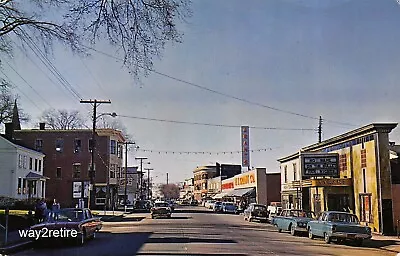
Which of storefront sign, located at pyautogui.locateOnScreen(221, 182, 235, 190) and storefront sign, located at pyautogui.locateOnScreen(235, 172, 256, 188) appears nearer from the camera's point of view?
storefront sign, located at pyautogui.locateOnScreen(235, 172, 256, 188)

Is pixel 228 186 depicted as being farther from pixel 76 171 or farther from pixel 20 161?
pixel 20 161

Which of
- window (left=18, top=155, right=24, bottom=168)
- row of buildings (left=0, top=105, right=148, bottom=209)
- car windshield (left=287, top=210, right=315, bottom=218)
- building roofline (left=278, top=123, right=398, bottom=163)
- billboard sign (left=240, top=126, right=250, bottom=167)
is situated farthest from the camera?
row of buildings (left=0, top=105, right=148, bottom=209)

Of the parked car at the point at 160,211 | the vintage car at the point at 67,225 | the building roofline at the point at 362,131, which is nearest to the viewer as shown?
the vintage car at the point at 67,225

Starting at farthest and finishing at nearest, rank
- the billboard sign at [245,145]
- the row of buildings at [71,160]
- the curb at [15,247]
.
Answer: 1. the row of buildings at [71,160]
2. the billboard sign at [245,145]
3. the curb at [15,247]

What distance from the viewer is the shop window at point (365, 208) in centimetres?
3375

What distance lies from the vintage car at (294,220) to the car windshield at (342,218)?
14.2 feet

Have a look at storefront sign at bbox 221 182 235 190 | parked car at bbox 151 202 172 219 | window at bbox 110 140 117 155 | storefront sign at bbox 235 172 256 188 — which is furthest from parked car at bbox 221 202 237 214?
storefront sign at bbox 221 182 235 190

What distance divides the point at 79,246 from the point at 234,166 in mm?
128453

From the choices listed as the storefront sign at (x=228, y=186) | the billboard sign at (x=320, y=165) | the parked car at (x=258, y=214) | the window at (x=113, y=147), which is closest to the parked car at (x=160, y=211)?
the parked car at (x=258, y=214)

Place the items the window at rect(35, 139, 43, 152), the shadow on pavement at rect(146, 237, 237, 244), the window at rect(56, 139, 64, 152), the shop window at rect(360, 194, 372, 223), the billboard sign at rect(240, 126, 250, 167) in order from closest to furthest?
1. the shadow on pavement at rect(146, 237, 237, 244)
2. the shop window at rect(360, 194, 372, 223)
3. the billboard sign at rect(240, 126, 250, 167)
4. the window at rect(56, 139, 64, 152)
5. the window at rect(35, 139, 43, 152)

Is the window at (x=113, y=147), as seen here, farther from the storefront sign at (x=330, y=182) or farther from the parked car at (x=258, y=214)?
the storefront sign at (x=330, y=182)

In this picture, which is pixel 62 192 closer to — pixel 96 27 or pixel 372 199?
pixel 372 199

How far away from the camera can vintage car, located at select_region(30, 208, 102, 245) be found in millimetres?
21625

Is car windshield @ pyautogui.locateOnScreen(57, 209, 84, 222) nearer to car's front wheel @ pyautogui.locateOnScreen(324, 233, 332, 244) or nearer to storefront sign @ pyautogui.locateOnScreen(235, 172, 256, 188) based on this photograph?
car's front wheel @ pyautogui.locateOnScreen(324, 233, 332, 244)
